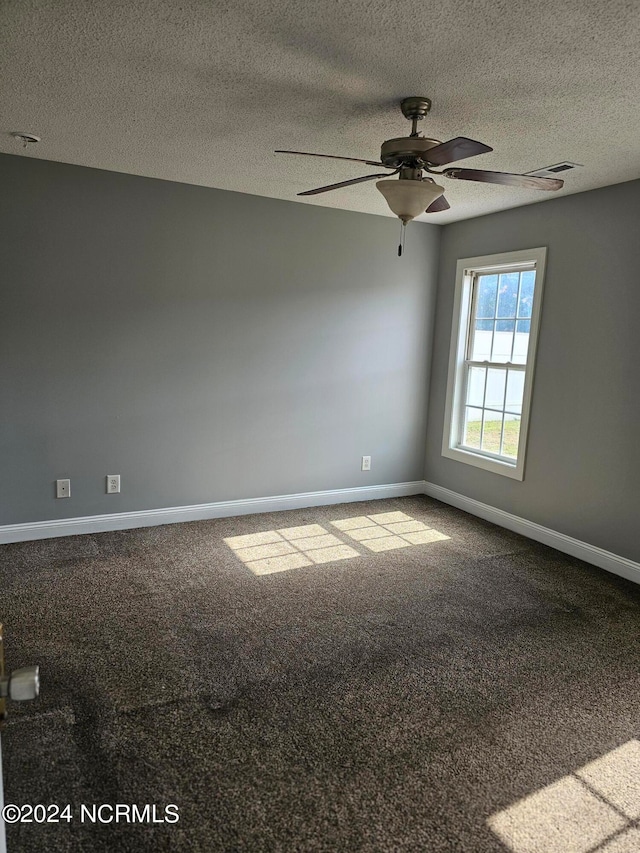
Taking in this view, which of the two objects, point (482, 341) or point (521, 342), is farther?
point (482, 341)

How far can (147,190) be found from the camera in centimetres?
395

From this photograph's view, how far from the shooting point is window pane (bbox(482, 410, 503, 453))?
186 inches

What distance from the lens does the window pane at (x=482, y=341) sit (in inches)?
190

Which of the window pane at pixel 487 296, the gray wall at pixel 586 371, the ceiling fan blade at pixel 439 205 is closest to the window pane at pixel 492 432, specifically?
the gray wall at pixel 586 371

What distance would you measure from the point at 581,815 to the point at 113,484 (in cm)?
329

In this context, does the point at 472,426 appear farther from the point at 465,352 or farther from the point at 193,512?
the point at 193,512

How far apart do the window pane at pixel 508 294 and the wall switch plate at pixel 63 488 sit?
343cm

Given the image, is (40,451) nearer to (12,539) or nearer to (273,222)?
(12,539)

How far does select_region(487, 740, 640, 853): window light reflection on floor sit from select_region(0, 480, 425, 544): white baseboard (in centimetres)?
302

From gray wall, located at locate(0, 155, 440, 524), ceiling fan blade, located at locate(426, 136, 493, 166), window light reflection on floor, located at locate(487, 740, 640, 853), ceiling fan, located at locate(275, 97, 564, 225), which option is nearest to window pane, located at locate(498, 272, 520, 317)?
gray wall, located at locate(0, 155, 440, 524)

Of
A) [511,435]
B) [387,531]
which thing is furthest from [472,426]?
[387,531]

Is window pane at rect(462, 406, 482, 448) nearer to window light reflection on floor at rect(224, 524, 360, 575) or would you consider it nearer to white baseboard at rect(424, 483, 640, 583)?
white baseboard at rect(424, 483, 640, 583)

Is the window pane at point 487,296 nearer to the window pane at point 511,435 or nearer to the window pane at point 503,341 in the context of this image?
the window pane at point 503,341

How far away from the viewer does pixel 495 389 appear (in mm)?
4738
